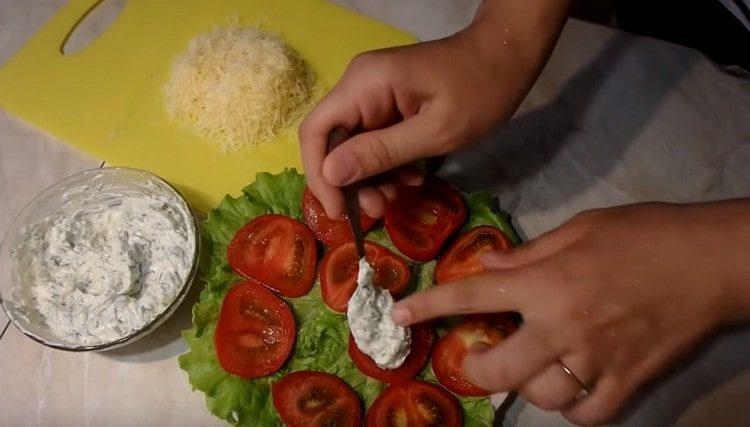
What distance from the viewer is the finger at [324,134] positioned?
42.9 inches

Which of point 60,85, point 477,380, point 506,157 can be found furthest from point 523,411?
point 60,85

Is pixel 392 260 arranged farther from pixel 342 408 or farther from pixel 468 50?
pixel 468 50

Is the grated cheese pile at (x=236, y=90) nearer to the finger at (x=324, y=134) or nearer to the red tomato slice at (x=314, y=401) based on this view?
the finger at (x=324, y=134)

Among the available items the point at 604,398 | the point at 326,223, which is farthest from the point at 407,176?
the point at 604,398

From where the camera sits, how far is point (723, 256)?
93 centimetres

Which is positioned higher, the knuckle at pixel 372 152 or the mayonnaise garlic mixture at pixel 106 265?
the knuckle at pixel 372 152

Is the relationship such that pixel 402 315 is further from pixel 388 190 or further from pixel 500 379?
pixel 388 190

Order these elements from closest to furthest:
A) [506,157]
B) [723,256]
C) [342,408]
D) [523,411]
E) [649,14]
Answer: [723,256], [342,408], [523,411], [506,157], [649,14]

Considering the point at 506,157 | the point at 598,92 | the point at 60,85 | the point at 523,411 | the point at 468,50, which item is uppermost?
the point at 468,50

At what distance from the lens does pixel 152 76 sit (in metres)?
1.55

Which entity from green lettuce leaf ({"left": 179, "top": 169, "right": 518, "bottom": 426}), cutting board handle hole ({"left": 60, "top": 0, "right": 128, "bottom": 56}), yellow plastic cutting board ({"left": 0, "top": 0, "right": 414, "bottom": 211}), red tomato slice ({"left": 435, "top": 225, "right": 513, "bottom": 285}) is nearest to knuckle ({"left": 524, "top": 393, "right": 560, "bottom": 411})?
green lettuce leaf ({"left": 179, "top": 169, "right": 518, "bottom": 426})

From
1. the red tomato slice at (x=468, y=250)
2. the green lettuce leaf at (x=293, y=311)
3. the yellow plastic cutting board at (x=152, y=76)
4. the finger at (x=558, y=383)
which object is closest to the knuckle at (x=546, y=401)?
the finger at (x=558, y=383)

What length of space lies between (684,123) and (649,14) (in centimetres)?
30

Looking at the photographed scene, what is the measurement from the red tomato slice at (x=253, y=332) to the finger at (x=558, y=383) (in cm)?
42
